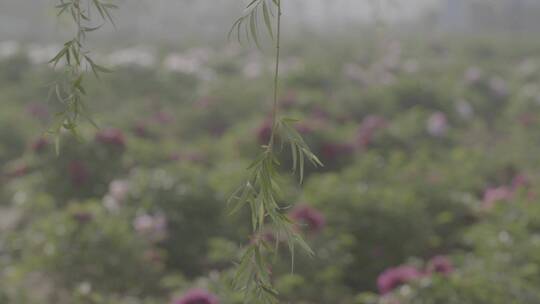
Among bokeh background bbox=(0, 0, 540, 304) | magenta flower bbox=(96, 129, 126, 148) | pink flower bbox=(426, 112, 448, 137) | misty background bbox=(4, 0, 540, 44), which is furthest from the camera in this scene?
misty background bbox=(4, 0, 540, 44)

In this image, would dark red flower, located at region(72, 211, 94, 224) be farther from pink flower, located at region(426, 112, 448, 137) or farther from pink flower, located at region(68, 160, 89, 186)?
pink flower, located at region(426, 112, 448, 137)

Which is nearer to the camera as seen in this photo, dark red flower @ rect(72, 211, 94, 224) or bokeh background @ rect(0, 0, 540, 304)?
bokeh background @ rect(0, 0, 540, 304)

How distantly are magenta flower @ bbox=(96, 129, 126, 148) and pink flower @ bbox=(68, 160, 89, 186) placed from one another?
1.03 feet

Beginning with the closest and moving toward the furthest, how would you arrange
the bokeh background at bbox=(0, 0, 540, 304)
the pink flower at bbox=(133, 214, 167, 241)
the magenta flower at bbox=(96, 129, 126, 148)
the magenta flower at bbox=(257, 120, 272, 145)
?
the bokeh background at bbox=(0, 0, 540, 304) → the pink flower at bbox=(133, 214, 167, 241) → the magenta flower at bbox=(96, 129, 126, 148) → the magenta flower at bbox=(257, 120, 272, 145)

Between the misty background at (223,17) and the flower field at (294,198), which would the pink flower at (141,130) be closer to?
the flower field at (294,198)

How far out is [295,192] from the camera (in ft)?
A: 16.1

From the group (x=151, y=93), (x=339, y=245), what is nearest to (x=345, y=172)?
(x=339, y=245)

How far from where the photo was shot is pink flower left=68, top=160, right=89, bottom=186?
5570 mm

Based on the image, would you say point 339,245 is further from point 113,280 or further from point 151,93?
point 151,93

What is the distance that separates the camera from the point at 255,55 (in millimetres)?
14383

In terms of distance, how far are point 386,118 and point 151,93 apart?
4057 millimetres

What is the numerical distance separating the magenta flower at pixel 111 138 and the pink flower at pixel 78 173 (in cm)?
31

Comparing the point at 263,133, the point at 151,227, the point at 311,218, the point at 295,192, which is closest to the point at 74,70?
the point at 311,218

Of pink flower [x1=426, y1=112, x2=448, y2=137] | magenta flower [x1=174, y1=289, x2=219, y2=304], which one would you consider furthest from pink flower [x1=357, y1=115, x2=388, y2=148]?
magenta flower [x1=174, y1=289, x2=219, y2=304]
